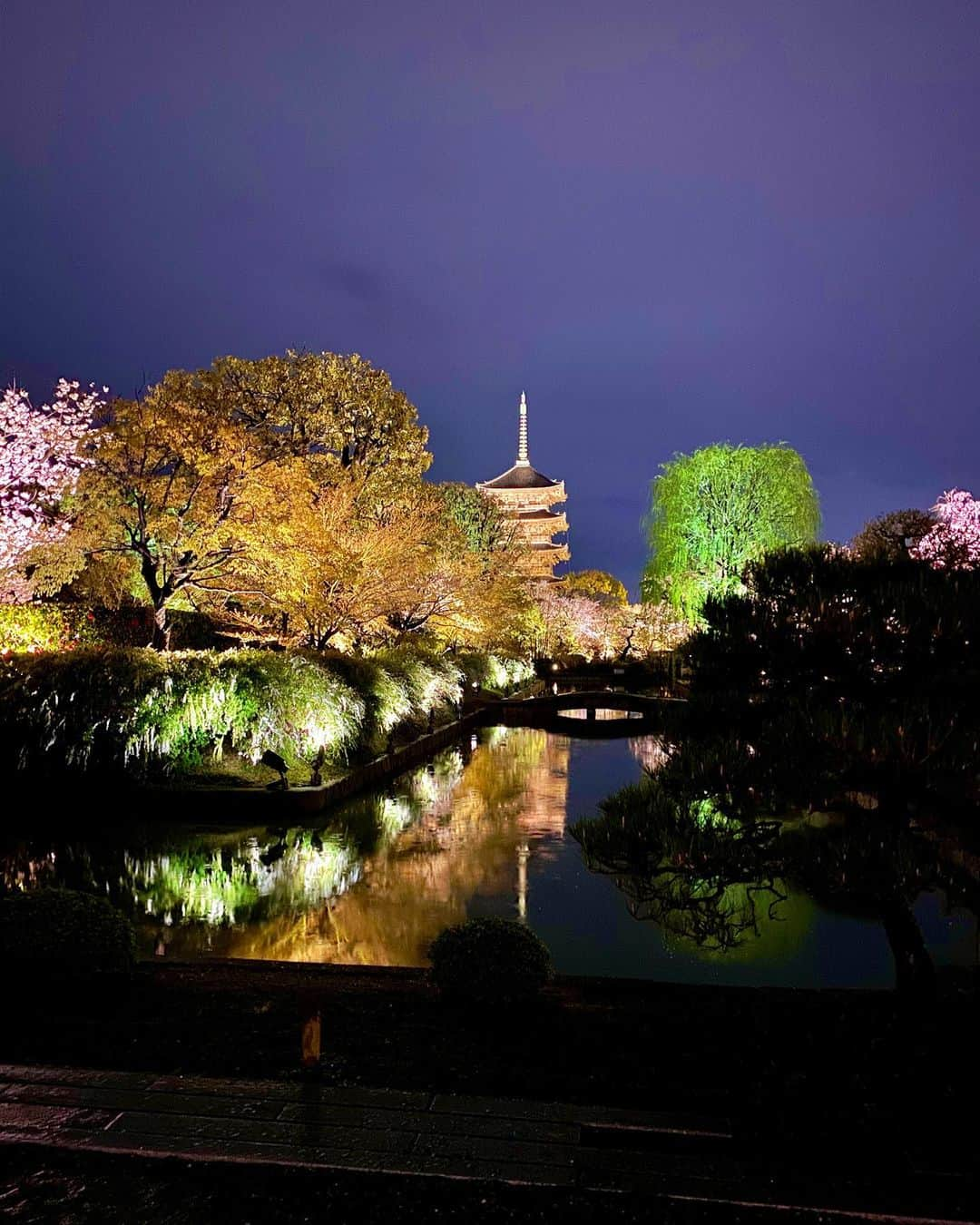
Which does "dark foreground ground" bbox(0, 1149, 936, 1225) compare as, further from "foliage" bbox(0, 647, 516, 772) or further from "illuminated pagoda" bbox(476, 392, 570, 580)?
"illuminated pagoda" bbox(476, 392, 570, 580)

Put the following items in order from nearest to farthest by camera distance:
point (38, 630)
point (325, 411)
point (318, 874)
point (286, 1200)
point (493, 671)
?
point (286, 1200) < point (318, 874) < point (38, 630) < point (325, 411) < point (493, 671)

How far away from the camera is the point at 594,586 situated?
66.7 metres

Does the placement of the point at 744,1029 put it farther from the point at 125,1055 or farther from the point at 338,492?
the point at 338,492

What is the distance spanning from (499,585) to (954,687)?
24427 millimetres

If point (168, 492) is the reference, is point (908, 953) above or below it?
below

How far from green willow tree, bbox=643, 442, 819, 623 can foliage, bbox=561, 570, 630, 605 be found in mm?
24993

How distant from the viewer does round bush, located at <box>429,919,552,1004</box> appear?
4652 millimetres

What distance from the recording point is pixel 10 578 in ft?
61.5

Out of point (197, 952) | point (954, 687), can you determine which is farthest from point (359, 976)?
point (954, 687)

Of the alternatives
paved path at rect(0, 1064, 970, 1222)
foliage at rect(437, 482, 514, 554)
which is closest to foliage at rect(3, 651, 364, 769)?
paved path at rect(0, 1064, 970, 1222)

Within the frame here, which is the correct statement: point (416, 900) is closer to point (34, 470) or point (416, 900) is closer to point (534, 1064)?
point (534, 1064)

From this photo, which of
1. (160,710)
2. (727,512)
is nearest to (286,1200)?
(160,710)

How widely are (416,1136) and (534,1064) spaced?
888 mm

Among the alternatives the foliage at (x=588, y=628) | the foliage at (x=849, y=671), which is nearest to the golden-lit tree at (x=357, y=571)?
the foliage at (x=849, y=671)
